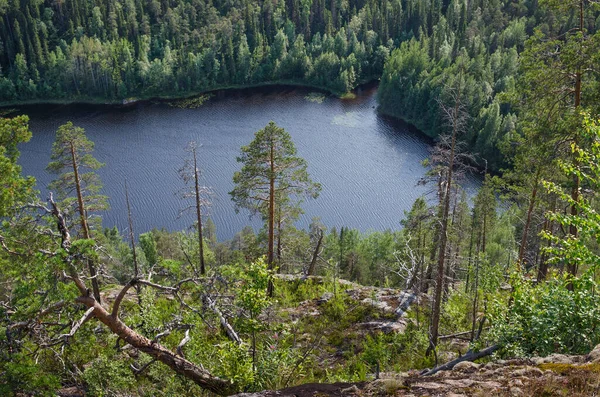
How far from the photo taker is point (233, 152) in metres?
76.8

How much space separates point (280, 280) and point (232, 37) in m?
102

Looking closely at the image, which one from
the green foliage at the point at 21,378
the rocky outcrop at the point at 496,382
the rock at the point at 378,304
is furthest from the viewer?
the rock at the point at 378,304

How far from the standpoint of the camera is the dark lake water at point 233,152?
2608 inches

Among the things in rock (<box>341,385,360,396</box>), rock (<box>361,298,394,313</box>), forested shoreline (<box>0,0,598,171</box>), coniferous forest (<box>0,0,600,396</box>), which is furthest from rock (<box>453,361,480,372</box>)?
forested shoreline (<box>0,0,598,171</box>)

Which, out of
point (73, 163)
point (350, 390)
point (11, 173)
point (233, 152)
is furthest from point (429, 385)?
point (233, 152)

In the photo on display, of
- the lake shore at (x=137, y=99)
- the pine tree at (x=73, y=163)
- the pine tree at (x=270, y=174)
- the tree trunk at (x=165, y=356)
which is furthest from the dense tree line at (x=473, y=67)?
the tree trunk at (x=165, y=356)

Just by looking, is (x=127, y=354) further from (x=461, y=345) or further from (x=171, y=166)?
(x=171, y=166)

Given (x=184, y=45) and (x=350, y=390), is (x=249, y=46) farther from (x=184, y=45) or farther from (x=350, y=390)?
(x=350, y=390)

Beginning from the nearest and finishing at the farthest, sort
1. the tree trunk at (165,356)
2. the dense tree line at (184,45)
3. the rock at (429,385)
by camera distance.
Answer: the rock at (429,385) < the tree trunk at (165,356) < the dense tree line at (184,45)

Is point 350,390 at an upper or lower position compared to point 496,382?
lower

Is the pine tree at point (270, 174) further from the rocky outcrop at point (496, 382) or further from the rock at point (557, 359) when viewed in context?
the rock at point (557, 359)

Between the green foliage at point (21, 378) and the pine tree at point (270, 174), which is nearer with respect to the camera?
the green foliage at point (21, 378)

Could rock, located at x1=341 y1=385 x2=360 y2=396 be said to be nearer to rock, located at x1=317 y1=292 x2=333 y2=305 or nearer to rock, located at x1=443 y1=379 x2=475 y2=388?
rock, located at x1=443 y1=379 x2=475 y2=388

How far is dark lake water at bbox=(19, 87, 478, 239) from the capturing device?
6625 centimetres
